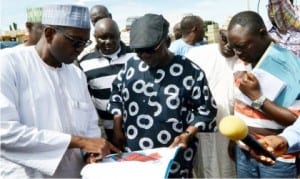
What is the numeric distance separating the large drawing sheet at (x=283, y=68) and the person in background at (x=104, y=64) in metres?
1.19

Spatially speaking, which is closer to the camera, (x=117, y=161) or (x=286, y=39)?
(x=117, y=161)

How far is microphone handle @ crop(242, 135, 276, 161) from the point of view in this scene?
1672 millimetres

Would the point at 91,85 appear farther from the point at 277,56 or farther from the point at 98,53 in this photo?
the point at 277,56

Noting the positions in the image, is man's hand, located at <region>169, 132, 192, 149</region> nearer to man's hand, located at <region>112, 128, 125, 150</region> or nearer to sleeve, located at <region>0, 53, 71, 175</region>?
man's hand, located at <region>112, 128, 125, 150</region>

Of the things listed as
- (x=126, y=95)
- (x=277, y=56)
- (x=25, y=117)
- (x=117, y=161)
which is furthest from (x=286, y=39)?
(x=25, y=117)

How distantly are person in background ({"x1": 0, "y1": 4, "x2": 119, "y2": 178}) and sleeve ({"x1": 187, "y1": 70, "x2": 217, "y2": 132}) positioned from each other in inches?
27.6

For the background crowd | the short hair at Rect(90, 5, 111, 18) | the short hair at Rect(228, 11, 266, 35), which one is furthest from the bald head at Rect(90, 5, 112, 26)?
the short hair at Rect(228, 11, 266, 35)

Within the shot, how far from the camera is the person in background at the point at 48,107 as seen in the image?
6.95 feet

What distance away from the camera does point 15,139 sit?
2088mm

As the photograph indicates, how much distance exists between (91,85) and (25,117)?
130cm

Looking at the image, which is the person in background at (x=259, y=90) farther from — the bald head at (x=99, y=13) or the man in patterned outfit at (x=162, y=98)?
the bald head at (x=99, y=13)

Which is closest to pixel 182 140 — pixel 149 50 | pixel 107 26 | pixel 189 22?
pixel 149 50

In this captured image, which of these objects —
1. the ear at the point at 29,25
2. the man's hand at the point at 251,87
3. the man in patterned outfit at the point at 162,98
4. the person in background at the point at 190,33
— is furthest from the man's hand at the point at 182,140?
the person in background at the point at 190,33

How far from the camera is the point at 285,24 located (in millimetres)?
3916
